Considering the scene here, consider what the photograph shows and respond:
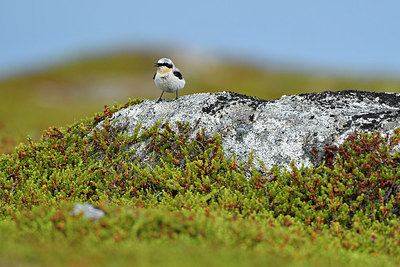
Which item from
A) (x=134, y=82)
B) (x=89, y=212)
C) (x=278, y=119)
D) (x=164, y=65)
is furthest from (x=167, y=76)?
(x=134, y=82)

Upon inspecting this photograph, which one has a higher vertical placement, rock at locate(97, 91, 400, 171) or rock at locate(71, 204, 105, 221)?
rock at locate(97, 91, 400, 171)

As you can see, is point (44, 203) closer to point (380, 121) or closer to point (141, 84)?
point (380, 121)

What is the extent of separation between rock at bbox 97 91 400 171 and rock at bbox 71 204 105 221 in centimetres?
357

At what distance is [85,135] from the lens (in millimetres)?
11336

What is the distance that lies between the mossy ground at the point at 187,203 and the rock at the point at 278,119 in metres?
0.32

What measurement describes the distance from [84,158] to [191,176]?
304 centimetres

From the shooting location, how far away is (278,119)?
10.1 metres

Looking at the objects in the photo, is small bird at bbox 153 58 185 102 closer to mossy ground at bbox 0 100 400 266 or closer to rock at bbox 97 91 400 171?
rock at bbox 97 91 400 171

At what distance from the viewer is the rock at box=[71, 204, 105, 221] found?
21.4 ft

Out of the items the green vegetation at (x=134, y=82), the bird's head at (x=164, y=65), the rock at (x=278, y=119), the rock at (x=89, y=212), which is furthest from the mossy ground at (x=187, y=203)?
the green vegetation at (x=134, y=82)

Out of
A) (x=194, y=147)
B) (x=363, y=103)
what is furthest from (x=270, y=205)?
(x=363, y=103)

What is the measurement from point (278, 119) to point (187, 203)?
10.7 ft

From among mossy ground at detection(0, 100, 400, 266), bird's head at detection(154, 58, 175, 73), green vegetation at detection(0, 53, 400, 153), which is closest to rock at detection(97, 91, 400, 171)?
mossy ground at detection(0, 100, 400, 266)

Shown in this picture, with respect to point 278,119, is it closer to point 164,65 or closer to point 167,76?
point 167,76
